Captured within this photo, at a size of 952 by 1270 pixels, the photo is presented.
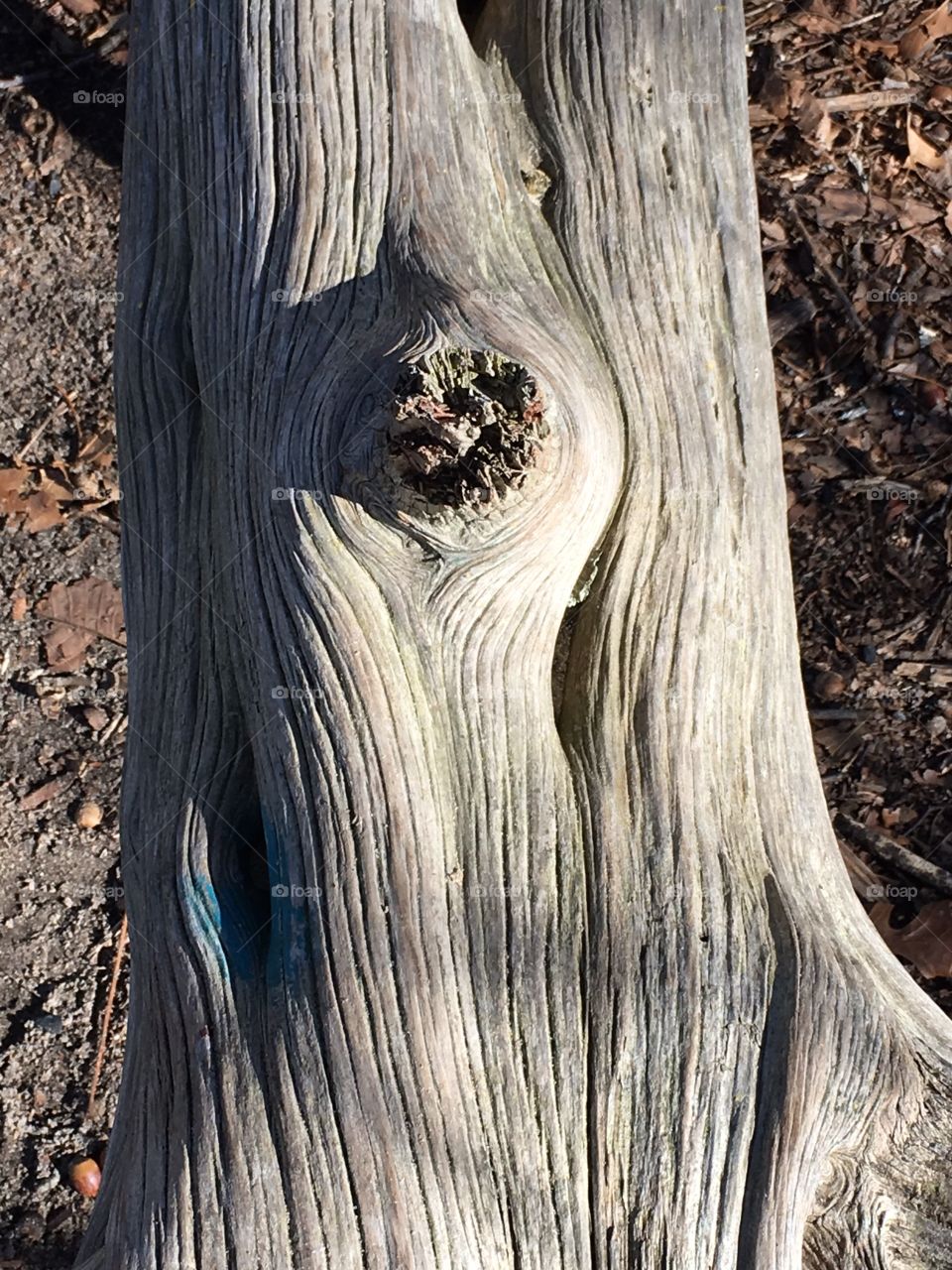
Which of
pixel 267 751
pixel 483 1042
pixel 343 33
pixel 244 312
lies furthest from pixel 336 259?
pixel 483 1042

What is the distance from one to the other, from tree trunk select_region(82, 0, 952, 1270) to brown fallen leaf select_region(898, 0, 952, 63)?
2.23 meters

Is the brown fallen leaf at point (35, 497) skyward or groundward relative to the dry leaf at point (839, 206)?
groundward

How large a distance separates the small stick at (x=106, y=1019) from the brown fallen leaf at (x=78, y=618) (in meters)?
0.90

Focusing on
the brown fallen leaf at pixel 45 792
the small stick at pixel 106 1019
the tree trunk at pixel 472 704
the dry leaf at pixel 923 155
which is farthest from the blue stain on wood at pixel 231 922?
the dry leaf at pixel 923 155

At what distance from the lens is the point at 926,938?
3.48 meters

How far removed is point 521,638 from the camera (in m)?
1.97

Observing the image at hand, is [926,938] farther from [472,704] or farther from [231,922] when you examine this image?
[231,922]

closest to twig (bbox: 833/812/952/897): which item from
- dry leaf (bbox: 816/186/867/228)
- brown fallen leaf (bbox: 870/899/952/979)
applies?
brown fallen leaf (bbox: 870/899/952/979)

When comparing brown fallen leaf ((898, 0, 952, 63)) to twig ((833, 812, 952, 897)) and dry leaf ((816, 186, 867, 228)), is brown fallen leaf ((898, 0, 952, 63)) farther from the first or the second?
twig ((833, 812, 952, 897))

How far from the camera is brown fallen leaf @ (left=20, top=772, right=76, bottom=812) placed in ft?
12.2

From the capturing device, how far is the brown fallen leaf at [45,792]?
12.2 ft

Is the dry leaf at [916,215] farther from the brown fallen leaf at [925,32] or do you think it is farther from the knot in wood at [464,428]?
the knot in wood at [464,428]

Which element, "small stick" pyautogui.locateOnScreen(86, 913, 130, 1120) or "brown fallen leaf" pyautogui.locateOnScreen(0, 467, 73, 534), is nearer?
"small stick" pyautogui.locateOnScreen(86, 913, 130, 1120)

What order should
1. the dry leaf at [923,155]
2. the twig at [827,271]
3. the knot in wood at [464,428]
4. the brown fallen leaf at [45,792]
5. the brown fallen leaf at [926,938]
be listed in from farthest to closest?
the dry leaf at [923,155] → the twig at [827,271] → the brown fallen leaf at [45,792] → the brown fallen leaf at [926,938] → the knot in wood at [464,428]
